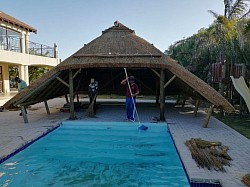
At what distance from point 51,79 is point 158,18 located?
862 centimetres

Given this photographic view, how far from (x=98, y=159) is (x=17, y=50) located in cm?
1511

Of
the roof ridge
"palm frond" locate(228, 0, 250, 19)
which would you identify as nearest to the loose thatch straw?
the roof ridge

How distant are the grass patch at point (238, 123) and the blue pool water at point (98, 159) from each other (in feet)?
7.22

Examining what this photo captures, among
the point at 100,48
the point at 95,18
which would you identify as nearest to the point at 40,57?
the point at 95,18

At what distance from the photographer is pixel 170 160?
5488mm

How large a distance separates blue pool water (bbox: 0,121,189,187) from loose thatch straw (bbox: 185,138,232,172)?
1.32ft

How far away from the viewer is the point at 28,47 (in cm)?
1991

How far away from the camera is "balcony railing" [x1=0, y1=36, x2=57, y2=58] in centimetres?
1677

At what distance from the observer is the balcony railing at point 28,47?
16767 millimetres

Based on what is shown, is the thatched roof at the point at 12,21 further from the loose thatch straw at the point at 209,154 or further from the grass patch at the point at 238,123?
the loose thatch straw at the point at 209,154

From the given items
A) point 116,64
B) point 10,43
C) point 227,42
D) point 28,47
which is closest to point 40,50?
point 28,47

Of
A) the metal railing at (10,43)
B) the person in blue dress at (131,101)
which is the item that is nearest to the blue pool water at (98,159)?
the person in blue dress at (131,101)

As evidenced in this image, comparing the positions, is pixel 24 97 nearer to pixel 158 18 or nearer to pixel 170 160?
pixel 170 160

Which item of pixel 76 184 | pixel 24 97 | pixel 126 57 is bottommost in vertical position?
pixel 76 184
